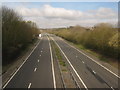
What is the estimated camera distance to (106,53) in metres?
41.2

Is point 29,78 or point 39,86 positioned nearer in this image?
point 39,86

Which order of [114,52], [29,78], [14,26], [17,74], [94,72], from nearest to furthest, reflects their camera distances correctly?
[29,78]
[17,74]
[94,72]
[114,52]
[14,26]

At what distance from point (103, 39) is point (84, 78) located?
21.4 m

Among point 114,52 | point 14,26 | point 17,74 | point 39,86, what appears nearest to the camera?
point 39,86

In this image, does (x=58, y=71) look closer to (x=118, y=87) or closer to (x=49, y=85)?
(x=49, y=85)

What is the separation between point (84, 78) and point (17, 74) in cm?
787

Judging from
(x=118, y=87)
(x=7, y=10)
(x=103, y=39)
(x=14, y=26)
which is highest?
(x=7, y=10)

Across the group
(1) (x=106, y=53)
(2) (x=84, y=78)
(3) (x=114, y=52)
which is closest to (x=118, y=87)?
(2) (x=84, y=78)

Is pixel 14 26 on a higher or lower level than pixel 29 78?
higher

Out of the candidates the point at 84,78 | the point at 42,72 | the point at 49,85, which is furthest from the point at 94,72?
the point at 49,85

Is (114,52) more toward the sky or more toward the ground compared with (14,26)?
more toward the ground

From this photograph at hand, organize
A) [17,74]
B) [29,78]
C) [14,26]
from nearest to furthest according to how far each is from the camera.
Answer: [29,78] → [17,74] → [14,26]

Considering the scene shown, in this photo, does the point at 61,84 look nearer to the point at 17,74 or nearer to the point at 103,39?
the point at 17,74

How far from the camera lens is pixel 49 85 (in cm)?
1922
